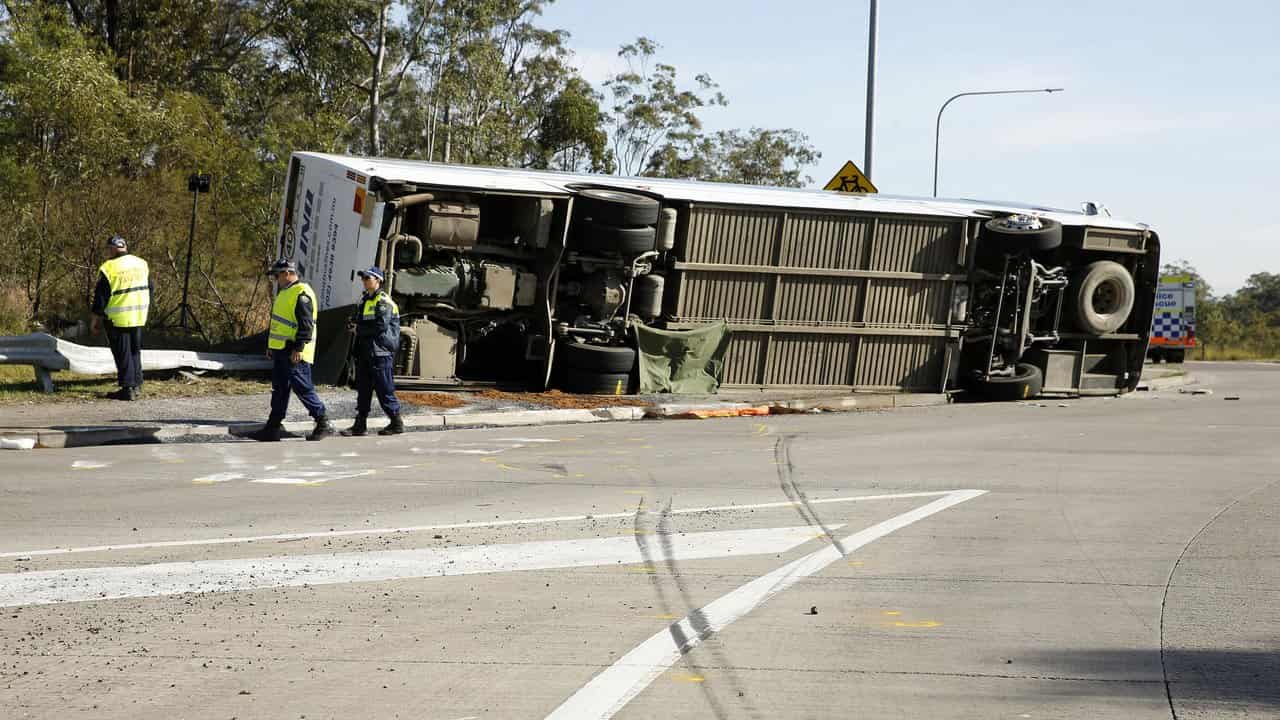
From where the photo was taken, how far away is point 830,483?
10828mm

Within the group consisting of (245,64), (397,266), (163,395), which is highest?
(245,64)

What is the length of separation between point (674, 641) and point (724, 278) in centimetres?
1282

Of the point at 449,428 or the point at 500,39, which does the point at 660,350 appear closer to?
the point at 449,428

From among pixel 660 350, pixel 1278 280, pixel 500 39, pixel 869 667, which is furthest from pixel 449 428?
pixel 1278 280

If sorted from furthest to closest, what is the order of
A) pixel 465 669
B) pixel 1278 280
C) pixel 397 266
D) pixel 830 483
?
pixel 1278 280
pixel 397 266
pixel 830 483
pixel 465 669

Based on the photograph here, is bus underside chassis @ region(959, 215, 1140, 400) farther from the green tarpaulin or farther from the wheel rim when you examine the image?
the green tarpaulin

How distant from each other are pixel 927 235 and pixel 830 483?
9.17 metres

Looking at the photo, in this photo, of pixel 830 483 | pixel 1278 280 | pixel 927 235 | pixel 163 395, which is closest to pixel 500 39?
pixel 927 235

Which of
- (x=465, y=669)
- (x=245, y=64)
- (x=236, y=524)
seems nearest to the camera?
(x=465, y=669)

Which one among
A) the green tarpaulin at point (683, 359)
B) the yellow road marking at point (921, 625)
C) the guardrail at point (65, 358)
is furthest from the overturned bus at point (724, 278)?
the yellow road marking at point (921, 625)

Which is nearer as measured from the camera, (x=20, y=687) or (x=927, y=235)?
(x=20, y=687)

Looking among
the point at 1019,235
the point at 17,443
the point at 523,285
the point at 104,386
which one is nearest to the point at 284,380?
the point at 17,443

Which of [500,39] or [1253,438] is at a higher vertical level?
[500,39]

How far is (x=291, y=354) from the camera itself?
1287cm
